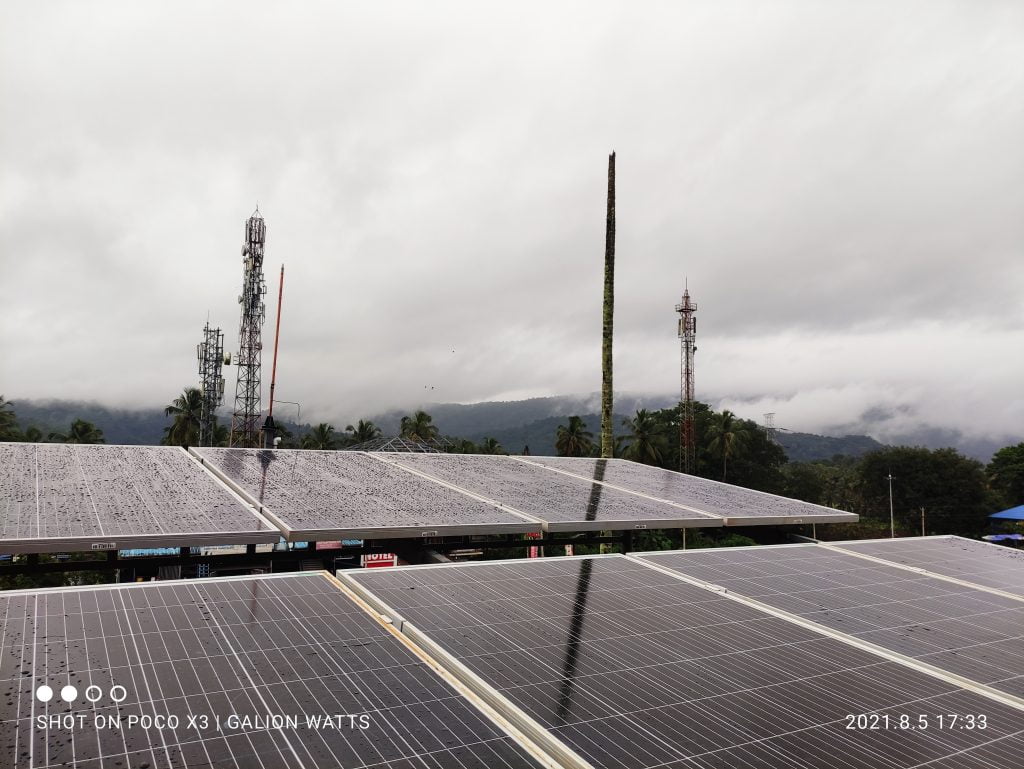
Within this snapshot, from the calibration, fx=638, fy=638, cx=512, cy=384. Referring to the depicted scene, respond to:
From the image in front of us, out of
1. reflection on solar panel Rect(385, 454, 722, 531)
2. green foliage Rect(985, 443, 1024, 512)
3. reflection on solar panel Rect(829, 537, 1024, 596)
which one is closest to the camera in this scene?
reflection on solar panel Rect(829, 537, 1024, 596)

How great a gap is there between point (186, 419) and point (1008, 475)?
3725 inches

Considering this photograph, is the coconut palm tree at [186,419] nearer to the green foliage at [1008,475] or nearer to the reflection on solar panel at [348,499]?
the reflection on solar panel at [348,499]

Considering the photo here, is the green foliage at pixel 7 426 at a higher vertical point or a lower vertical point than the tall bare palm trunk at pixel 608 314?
lower

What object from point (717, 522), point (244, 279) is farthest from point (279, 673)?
point (244, 279)

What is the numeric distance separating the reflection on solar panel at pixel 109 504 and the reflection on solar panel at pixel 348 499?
538 millimetres

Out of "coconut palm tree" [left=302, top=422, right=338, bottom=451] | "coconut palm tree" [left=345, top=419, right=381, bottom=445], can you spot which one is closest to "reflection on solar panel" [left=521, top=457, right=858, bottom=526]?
"coconut palm tree" [left=302, top=422, right=338, bottom=451]

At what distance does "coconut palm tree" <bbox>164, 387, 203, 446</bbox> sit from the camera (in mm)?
73750

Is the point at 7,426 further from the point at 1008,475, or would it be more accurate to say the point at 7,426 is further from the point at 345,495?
the point at 1008,475

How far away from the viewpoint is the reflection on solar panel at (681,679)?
13.1ft

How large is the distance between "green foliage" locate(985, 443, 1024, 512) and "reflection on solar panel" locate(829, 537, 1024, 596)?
74.2 m

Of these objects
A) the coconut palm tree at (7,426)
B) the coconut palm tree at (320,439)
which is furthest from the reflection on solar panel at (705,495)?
the coconut palm tree at (320,439)

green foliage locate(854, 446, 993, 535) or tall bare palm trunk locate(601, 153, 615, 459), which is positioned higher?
tall bare palm trunk locate(601, 153, 615, 459)

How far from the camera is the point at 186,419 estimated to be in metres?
75.1

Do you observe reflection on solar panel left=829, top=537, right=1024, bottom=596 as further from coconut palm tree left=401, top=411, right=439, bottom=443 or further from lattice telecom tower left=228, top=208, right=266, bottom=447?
coconut palm tree left=401, top=411, right=439, bottom=443
